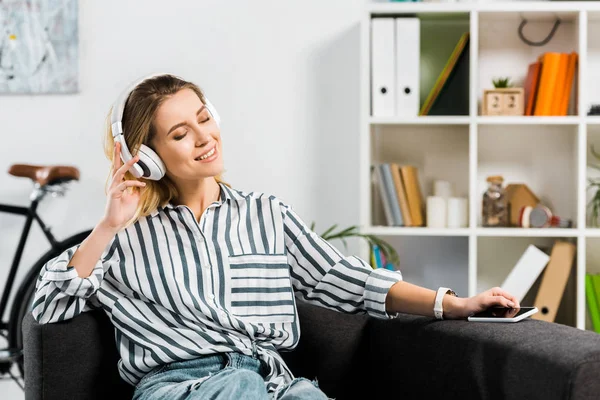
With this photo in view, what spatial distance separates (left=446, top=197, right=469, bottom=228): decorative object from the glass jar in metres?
0.09

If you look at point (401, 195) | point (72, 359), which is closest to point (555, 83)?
point (401, 195)

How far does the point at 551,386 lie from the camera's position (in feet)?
3.63

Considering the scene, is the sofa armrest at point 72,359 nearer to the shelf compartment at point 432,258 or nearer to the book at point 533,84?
the shelf compartment at point 432,258

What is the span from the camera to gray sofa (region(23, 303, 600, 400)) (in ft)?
3.73

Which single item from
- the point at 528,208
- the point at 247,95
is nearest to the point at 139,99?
the point at 247,95

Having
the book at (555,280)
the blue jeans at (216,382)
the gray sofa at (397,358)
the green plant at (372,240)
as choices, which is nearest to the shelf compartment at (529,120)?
the book at (555,280)

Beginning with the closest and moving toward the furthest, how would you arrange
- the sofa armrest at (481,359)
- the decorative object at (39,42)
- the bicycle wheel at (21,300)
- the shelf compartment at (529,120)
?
the sofa armrest at (481,359) < the shelf compartment at (529,120) < the bicycle wheel at (21,300) < the decorative object at (39,42)

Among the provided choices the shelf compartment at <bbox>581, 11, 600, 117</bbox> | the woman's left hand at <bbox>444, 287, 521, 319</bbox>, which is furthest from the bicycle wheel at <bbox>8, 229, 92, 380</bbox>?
the shelf compartment at <bbox>581, 11, 600, 117</bbox>

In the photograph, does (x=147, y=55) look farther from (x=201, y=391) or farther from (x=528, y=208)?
(x=201, y=391)

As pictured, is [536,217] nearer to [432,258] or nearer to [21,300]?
[432,258]

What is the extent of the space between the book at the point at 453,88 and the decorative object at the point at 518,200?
1.07 ft

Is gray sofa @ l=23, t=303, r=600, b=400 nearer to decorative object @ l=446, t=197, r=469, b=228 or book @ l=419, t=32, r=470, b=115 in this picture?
decorative object @ l=446, t=197, r=469, b=228

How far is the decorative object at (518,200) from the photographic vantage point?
2549 mm

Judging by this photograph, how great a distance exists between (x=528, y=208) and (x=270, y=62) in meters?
1.06
